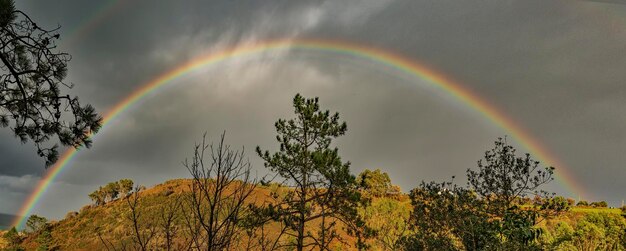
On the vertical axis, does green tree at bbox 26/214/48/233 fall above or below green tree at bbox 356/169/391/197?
below

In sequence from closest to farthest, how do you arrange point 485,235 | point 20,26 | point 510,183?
point 20,26, point 485,235, point 510,183

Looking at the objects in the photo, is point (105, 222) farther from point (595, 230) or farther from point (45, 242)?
point (595, 230)

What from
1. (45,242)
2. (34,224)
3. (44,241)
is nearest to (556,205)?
(45,242)

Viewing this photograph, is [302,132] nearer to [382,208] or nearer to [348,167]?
[348,167]

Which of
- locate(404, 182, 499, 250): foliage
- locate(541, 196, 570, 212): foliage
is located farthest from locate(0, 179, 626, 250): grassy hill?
locate(541, 196, 570, 212): foliage

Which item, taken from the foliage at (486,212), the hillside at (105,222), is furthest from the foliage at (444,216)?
the hillside at (105,222)

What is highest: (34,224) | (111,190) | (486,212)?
(111,190)

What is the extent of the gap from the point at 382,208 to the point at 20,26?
111 ft

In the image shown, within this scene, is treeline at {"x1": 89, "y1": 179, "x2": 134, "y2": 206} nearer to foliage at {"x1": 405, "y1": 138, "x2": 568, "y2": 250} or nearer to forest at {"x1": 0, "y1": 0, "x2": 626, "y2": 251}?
forest at {"x1": 0, "y1": 0, "x2": 626, "y2": 251}

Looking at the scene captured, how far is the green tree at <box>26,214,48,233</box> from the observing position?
45.2 m

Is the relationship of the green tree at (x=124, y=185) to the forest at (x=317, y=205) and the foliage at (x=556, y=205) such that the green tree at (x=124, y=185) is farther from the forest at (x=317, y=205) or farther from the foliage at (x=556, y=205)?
the foliage at (x=556, y=205)

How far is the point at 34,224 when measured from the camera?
148 ft

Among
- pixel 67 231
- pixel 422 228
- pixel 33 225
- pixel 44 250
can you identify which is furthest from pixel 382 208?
pixel 33 225

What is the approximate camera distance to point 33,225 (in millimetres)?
45125
